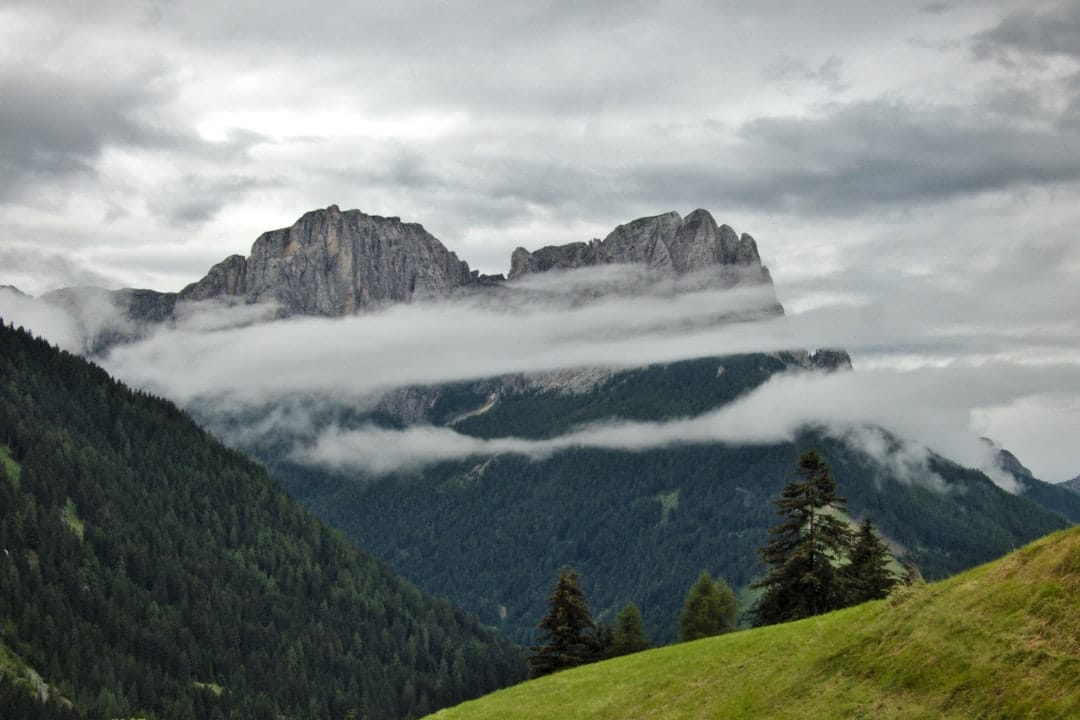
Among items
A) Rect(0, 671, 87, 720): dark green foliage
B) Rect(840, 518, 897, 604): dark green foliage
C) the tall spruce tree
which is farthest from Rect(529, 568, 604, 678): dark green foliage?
Rect(0, 671, 87, 720): dark green foliage

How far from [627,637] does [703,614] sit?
10.8 metres

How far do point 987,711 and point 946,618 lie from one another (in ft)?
18.2

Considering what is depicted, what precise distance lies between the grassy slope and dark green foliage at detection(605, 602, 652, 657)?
54758 mm

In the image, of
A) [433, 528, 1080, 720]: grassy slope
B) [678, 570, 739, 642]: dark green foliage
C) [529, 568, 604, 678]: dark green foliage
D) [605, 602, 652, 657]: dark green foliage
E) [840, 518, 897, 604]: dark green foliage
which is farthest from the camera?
[678, 570, 739, 642]: dark green foliage

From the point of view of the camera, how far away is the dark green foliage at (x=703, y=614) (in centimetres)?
10844

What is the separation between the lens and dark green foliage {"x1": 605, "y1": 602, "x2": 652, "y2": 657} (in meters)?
102

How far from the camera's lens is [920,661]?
107 ft

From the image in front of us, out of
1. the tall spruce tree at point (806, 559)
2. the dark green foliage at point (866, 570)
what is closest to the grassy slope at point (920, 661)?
the tall spruce tree at point (806, 559)

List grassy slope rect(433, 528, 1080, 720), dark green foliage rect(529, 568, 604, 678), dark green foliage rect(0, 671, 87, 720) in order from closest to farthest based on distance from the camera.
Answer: grassy slope rect(433, 528, 1080, 720), dark green foliage rect(529, 568, 604, 678), dark green foliage rect(0, 671, 87, 720)

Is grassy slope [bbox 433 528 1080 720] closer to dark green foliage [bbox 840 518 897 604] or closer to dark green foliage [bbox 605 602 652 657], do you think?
dark green foliage [bbox 840 518 897 604]

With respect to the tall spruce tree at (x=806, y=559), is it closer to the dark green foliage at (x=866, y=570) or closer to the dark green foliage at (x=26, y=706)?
the dark green foliage at (x=866, y=570)

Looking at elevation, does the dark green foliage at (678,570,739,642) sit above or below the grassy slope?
below

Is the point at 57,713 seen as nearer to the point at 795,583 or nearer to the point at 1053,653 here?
the point at 795,583

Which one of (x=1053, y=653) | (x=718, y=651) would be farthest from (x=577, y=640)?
(x=1053, y=653)
